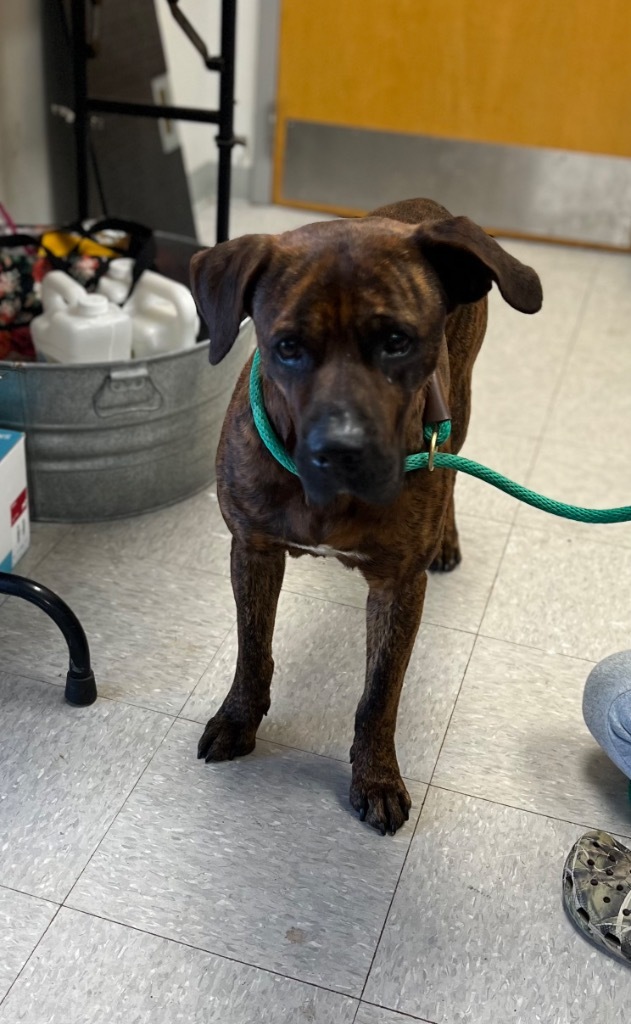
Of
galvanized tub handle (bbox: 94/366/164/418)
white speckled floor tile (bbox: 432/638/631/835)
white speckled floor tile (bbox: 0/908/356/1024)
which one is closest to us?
white speckled floor tile (bbox: 0/908/356/1024)

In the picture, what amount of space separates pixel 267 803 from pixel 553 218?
9.07ft

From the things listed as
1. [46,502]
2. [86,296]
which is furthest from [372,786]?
[86,296]

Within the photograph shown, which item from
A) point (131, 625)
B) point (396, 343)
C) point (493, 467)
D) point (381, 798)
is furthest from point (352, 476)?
point (493, 467)

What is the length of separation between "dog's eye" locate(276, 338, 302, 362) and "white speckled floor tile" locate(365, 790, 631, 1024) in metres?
0.77

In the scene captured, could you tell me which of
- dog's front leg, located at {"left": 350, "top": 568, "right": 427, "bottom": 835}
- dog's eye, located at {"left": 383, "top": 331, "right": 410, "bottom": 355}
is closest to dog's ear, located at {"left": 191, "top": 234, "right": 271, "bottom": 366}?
dog's eye, located at {"left": 383, "top": 331, "right": 410, "bottom": 355}

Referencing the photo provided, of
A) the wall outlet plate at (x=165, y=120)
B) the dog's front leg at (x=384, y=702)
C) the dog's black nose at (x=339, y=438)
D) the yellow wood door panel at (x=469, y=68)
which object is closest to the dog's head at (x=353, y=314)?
the dog's black nose at (x=339, y=438)

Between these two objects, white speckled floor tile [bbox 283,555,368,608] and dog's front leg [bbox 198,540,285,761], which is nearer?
dog's front leg [bbox 198,540,285,761]

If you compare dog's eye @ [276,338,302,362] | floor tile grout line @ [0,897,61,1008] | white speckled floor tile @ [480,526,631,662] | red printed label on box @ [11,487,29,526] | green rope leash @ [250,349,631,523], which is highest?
dog's eye @ [276,338,302,362]

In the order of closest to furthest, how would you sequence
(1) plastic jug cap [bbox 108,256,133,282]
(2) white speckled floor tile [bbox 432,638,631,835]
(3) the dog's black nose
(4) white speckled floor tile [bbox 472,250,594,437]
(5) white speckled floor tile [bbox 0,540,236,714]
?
(3) the dog's black nose → (2) white speckled floor tile [bbox 432,638,631,835] → (5) white speckled floor tile [bbox 0,540,236,714] → (1) plastic jug cap [bbox 108,256,133,282] → (4) white speckled floor tile [bbox 472,250,594,437]

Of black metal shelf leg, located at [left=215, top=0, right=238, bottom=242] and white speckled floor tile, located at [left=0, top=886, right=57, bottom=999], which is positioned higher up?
black metal shelf leg, located at [left=215, top=0, right=238, bottom=242]

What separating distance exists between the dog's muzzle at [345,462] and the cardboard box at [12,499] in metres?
0.85

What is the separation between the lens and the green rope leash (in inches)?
55.0

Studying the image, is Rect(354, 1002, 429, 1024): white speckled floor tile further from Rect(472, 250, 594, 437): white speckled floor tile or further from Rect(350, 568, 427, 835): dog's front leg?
Rect(472, 250, 594, 437): white speckled floor tile

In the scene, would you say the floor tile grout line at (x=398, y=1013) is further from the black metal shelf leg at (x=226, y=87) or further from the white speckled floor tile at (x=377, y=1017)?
the black metal shelf leg at (x=226, y=87)
